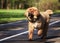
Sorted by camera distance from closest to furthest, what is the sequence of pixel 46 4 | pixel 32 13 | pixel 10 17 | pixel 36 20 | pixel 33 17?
pixel 32 13, pixel 33 17, pixel 36 20, pixel 10 17, pixel 46 4

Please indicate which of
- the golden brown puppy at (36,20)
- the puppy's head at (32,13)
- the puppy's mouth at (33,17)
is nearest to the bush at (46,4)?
the golden brown puppy at (36,20)

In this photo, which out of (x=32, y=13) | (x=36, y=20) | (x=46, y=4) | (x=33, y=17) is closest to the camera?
(x=32, y=13)

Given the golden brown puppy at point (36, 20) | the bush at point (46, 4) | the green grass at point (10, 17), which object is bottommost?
the bush at point (46, 4)

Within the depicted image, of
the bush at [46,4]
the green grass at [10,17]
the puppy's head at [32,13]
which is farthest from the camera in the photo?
the bush at [46,4]

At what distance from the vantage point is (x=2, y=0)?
246 feet

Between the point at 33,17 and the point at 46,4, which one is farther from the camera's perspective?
the point at 46,4

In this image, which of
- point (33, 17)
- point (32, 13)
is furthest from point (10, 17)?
point (32, 13)

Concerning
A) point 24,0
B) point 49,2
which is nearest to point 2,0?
point 24,0

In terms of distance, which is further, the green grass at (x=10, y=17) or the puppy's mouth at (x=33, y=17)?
the green grass at (x=10, y=17)

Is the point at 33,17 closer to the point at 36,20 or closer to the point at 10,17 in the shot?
the point at 36,20

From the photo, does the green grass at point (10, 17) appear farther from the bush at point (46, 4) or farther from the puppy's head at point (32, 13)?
the puppy's head at point (32, 13)

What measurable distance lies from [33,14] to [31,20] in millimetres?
459

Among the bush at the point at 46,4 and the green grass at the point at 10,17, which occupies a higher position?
the green grass at the point at 10,17

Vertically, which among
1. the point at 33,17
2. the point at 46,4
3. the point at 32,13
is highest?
the point at 32,13
